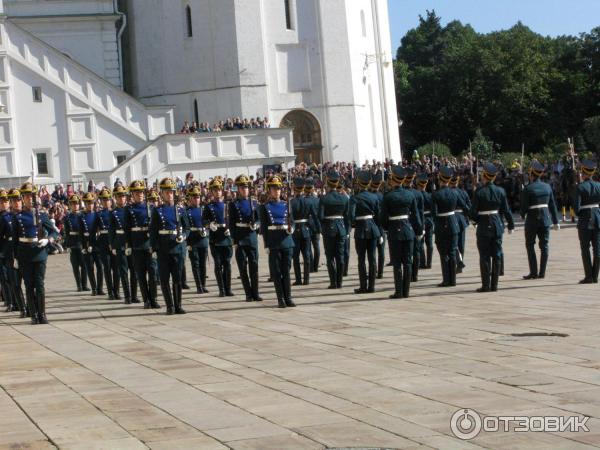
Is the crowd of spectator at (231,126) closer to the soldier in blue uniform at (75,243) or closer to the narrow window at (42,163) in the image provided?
the narrow window at (42,163)

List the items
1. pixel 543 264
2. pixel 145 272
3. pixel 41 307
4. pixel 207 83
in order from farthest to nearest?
pixel 207 83
pixel 145 272
pixel 543 264
pixel 41 307

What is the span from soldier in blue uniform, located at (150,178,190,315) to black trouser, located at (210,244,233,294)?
8.54 ft

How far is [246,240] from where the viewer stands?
70.8 feet

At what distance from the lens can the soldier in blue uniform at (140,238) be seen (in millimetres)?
22281

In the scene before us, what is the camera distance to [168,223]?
67.4ft

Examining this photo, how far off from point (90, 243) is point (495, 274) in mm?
9791

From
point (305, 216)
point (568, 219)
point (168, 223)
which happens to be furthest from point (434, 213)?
point (568, 219)

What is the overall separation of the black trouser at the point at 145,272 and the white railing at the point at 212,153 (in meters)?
29.1

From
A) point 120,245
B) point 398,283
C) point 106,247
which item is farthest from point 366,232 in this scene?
point 106,247

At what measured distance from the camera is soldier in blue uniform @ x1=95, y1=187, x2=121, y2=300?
82.0ft

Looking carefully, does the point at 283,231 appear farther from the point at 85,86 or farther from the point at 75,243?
the point at 85,86

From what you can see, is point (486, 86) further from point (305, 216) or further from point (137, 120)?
point (305, 216)

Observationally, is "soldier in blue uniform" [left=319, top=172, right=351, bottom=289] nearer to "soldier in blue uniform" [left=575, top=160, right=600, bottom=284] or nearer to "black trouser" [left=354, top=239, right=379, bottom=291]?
"black trouser" [left=354, top=239, right=379, bottom=291]

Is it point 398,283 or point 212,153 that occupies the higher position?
point 212,153
